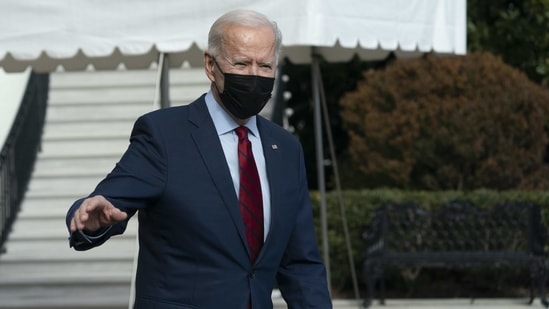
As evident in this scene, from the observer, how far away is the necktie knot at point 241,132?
12.0ft

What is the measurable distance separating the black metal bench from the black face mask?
7774 mm

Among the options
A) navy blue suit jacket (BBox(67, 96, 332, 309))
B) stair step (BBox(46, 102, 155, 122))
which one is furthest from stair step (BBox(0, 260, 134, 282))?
navy blue suit jacket (BBox(67, 96, 332, 309))

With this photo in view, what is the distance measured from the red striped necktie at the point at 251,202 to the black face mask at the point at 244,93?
0.43 feet

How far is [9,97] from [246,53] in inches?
386

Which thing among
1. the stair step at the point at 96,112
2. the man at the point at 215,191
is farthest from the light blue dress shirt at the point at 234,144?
the stair step at the point at 96,112

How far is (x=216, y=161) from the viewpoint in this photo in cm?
355

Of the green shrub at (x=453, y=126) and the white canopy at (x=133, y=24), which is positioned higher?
the white canopy at (x=133, y=24)

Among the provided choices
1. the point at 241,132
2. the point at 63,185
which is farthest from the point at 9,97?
the point at 241,132

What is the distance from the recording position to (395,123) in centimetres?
1347

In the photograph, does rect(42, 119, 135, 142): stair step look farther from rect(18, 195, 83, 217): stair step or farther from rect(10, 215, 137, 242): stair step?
rect(10, 215, 137, 242): stair step

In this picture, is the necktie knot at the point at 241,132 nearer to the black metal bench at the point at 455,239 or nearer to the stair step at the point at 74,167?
the black metal bench at the point at 455,239

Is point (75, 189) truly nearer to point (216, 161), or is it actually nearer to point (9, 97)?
point (9, 97)

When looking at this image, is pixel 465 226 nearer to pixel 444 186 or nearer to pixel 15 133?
pixel 444 186

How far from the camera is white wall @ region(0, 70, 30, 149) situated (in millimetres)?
12734
